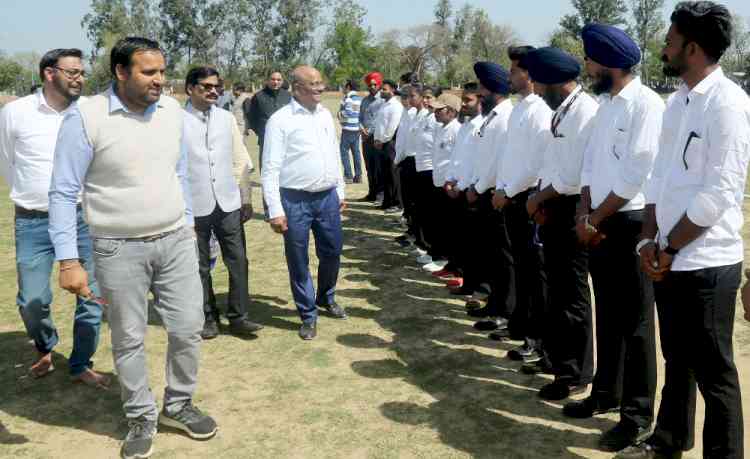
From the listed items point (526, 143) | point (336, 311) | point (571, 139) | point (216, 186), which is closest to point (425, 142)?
point (336, 311)

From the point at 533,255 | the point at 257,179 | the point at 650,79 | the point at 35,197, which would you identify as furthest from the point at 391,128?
the point at 650,79

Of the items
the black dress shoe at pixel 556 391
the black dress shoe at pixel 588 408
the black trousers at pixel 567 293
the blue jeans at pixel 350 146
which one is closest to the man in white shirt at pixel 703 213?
the black dress shoe at pixel 588 408

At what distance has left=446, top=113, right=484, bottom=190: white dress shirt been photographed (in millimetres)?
6172

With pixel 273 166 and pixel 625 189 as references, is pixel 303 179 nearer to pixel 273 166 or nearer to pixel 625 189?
pixel 273 166

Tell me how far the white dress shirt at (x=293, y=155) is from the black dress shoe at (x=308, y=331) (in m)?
0.97

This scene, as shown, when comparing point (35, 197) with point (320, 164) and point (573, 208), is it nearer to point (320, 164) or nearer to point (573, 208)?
point (320, 164)

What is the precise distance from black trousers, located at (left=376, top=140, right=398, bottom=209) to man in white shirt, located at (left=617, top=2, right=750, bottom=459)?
7619 mm

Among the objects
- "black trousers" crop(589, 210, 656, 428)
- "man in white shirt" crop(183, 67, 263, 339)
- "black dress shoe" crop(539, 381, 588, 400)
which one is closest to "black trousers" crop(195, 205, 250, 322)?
"man in white shirt" crop(183, 67, 263, 339)

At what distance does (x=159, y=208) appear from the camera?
148 inches

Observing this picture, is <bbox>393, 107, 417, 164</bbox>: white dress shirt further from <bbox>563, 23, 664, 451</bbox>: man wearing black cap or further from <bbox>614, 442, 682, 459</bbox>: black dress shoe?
<bbox>614, 442, 682, 459</bbox>: black dress shoe

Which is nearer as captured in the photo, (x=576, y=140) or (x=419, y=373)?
(x=576, y=140)

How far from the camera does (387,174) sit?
10969 millimetres

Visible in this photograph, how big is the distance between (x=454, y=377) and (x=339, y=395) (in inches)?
32.4

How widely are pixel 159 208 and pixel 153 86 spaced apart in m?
0.67
